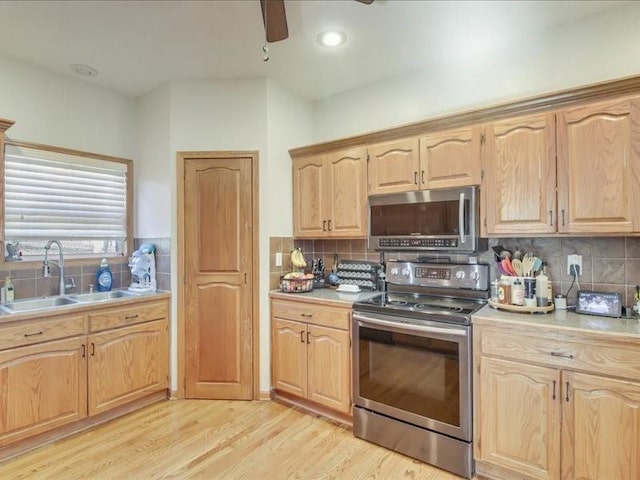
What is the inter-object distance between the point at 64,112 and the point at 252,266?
2.01m

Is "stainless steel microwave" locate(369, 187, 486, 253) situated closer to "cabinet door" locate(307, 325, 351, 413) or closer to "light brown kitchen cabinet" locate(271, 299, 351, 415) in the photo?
"light brown kitchen cabinet" locate(271, 299, 351, 415)

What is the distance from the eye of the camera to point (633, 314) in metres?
1.99

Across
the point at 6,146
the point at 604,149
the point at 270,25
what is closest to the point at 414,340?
the point at 604,149

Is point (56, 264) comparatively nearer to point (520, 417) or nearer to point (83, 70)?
point (83, 70)

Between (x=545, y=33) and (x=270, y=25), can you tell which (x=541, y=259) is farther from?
(x=270, y=25)

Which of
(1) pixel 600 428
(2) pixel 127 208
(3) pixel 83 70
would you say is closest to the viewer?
(1) pixel 600 428

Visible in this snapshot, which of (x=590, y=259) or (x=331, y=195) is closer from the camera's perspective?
(x=590, y=259)

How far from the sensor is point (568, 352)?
1.77 meters

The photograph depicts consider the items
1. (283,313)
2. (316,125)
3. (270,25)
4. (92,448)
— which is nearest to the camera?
(270,25)

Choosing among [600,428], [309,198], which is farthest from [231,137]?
[600,428]

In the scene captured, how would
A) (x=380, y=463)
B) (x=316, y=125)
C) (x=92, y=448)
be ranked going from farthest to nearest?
(x=316, y=125)
(x=92, y=448)
(x=380, y=463)

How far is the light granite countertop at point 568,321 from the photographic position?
1.71 metres

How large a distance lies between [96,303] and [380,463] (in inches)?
87.0

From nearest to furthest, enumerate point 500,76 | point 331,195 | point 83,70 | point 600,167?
point 600,167
point 500,76
point 83,70
point 331,195
